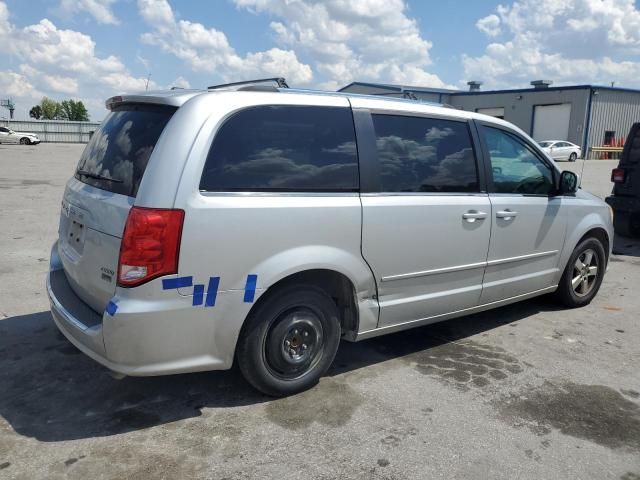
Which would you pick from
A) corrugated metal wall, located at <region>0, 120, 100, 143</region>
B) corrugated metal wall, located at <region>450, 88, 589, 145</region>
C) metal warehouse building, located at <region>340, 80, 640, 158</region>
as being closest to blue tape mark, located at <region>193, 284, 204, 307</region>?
corrugated metal wall, located at <region>450, 88, 589, 145</region>

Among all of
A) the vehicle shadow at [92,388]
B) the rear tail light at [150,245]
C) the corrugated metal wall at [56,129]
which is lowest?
the vehicle shadow at [92,388]

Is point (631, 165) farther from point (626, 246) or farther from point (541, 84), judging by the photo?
point (541, 84)

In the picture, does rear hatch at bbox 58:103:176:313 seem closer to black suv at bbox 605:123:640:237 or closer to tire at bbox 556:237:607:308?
tire at bbox 556:237:607:308

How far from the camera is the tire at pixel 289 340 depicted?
3.25 meters

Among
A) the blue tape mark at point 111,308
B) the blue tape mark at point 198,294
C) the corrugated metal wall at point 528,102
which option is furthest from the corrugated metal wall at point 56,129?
the blue tape mark at point 198,294

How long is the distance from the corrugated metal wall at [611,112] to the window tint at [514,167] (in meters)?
38.9

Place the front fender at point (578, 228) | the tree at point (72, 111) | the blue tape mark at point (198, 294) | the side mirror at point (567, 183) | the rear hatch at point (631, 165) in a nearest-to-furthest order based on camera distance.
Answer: the blue tape mark at point (198, 294)
the side mirror at point (567, 183)
the front fender at point (578, 228)
the rear hatch at point (631, 165)
the tree at point (72, 111)

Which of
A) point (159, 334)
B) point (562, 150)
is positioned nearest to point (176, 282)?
point (159, 334)

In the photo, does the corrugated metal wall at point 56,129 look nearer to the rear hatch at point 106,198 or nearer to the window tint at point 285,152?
the rear hatch at point 106,198

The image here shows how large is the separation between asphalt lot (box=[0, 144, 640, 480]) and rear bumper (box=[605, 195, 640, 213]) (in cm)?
440

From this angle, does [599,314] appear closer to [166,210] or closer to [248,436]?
[248,436]

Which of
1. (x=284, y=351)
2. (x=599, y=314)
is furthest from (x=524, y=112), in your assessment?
(x=284, y=351)

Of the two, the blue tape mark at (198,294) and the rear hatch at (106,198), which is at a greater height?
the rear hatch at (106,198)

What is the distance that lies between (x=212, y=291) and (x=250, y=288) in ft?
0.71
